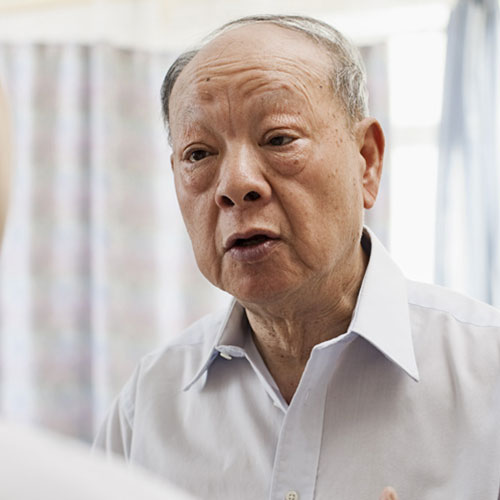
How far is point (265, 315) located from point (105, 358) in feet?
6.77

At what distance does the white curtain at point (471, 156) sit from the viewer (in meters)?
2.92

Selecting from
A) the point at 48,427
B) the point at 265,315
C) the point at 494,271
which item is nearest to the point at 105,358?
the point at 48,427

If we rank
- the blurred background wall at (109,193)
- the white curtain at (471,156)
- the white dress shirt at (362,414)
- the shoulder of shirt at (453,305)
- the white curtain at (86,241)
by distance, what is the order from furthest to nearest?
1. the white curtain at (86,241)
2. the blurred background wall at (109,193)
3. the white curtain at (471,156)
4. the shoulder of shirt at (453,305)
5. the white dress shirt at (362,414)

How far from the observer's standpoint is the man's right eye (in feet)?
4.51

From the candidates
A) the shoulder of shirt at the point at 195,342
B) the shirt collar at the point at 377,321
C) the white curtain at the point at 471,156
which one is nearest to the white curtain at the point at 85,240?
the white curtain at the point at 471,156

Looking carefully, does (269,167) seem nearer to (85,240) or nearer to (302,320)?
(302,320)

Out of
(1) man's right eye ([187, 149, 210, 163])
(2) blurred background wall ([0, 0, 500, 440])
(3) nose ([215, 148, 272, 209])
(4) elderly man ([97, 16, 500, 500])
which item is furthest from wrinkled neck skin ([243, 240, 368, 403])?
(2) blurred background wall ([0, 0, 500, 440])

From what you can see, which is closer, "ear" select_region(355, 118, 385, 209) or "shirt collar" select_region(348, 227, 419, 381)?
"shirt collar" select_region(348, 227, 419, 381)

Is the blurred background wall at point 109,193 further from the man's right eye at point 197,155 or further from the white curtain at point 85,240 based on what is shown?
the man's right eye at point 197,155

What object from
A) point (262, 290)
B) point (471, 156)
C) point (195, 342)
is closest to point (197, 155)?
point (262, 290)

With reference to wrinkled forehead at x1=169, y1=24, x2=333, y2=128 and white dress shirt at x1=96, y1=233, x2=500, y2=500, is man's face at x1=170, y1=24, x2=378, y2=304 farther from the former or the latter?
white dress shirt at x1=96, y1=233, x2=500, y2=500

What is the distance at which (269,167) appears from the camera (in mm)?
1299

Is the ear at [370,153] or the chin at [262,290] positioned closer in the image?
the chin at [262,290]

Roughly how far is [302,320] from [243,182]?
1.03ft
